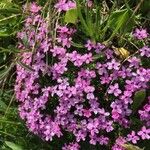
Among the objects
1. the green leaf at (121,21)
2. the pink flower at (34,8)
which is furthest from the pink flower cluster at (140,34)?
the pink flower at (34,8)

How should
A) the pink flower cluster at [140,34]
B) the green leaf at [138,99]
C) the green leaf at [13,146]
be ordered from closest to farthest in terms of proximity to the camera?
the green leaf at [138,99] → the pink flower cluster at [140,34] → the green leaf at [13,146]

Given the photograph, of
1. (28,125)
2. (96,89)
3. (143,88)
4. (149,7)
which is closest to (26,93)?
(28,125)

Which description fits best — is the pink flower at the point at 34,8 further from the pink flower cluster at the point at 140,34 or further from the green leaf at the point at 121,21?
the pink flower cluster at the point at 140,34

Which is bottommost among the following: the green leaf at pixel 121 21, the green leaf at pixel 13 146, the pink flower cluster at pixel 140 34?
the green leaf at pixel 13 146

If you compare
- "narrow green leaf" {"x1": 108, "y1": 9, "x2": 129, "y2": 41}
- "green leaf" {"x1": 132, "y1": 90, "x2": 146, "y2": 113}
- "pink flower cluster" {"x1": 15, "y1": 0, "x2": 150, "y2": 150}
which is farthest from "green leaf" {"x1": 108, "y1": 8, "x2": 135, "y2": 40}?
"green leaf" {"x1": 132, "y1": 90, "x2": 146, "y2": 113}

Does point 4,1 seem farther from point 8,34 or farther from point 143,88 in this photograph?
point 143,88

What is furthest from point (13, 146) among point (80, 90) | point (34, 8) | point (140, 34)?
point (140, 34)
